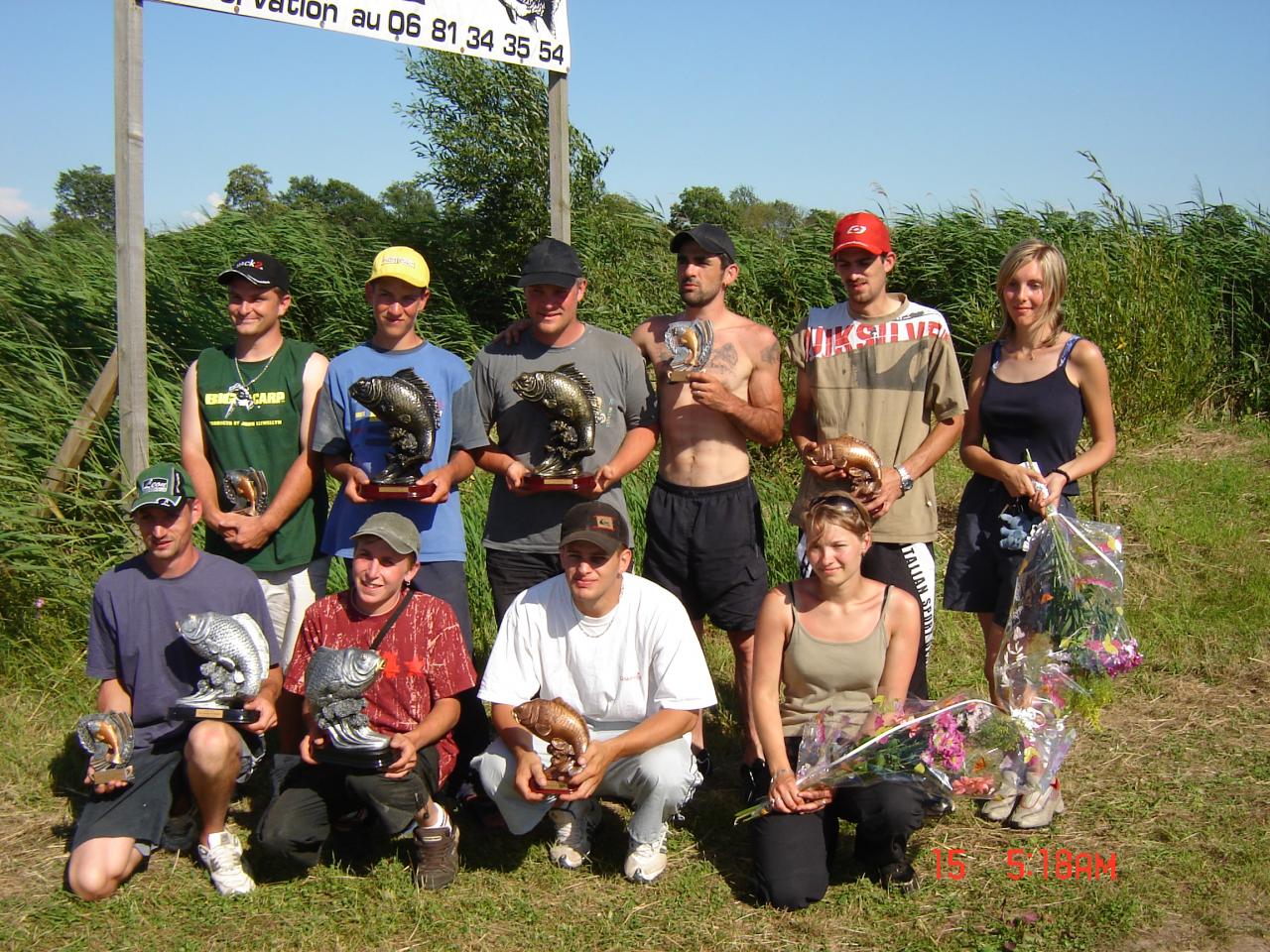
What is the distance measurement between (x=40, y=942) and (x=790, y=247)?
8879 millimetres

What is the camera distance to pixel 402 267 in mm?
3941

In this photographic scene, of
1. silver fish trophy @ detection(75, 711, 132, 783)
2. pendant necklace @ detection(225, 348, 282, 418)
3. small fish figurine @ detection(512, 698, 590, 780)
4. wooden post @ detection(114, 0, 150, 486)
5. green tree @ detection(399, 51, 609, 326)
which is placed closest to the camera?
small fish figurine @ detection(512, 698, 590, 780)

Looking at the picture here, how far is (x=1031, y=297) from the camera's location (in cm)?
393

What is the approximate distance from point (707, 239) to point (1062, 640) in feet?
6.22

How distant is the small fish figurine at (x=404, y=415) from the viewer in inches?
150

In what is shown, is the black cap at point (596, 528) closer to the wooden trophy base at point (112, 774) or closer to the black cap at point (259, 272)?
the black cap at point (259, 272)

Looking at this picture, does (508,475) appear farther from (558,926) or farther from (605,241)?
(605,241)

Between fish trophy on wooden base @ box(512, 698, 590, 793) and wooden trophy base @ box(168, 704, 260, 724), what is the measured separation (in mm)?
915

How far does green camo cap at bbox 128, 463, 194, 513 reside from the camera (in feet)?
11.8

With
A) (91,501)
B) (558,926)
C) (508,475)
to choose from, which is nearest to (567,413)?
(508,475)

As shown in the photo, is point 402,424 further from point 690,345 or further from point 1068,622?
point 1068,622

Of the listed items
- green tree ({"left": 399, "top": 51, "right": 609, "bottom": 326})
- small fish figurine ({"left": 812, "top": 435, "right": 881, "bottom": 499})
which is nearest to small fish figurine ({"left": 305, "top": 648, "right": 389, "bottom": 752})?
small fish figurine ({"left": 812, "top": 435, "right": 881, "bottom": 499})

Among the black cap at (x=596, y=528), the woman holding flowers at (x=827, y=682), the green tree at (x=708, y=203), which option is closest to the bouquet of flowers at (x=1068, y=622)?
the woman holding flowers at (x=827, y=682)
